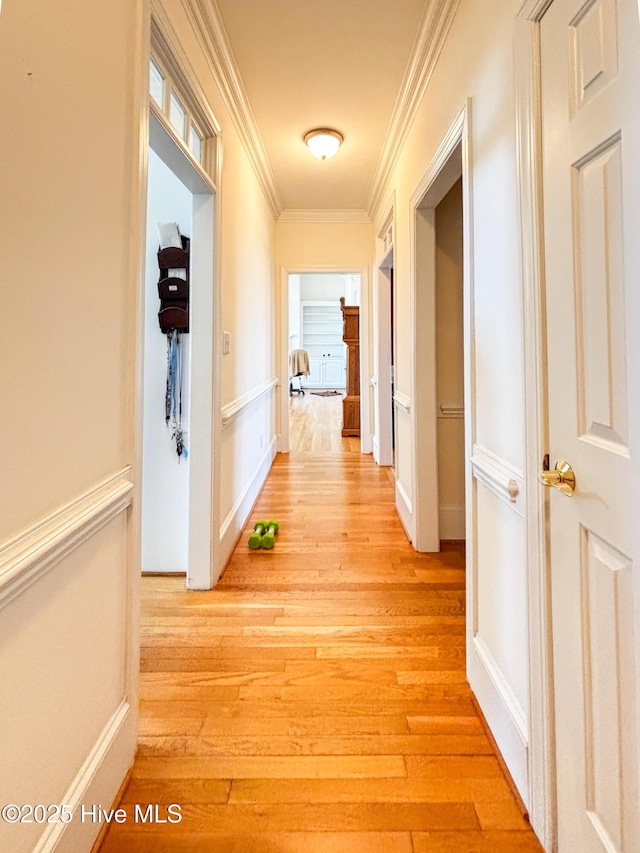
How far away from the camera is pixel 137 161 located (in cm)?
121

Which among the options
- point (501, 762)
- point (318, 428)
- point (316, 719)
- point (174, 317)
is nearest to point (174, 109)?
point (174, 317)

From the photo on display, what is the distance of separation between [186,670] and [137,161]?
1702mm

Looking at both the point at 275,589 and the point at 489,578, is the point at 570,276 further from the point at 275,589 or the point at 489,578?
the point at 275,589

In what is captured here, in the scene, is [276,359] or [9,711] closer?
[9,711]

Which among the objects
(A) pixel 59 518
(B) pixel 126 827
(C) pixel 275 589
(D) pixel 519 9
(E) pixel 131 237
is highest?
(D) pixel 519 9

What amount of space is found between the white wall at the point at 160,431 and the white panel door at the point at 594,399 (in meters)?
1.77

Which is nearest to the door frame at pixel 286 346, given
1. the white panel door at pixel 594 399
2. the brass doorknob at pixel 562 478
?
the white panel door at pixel 594 399

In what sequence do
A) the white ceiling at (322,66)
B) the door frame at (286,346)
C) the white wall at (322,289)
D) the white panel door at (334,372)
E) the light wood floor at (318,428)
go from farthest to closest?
the white panel door at (334,372), the white wall at (322,289), the light wood floor at (318,428), the door frame at (286,346), the white ceiling at (322,66)

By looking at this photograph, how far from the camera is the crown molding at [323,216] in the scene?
4.80m

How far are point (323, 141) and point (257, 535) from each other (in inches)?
110

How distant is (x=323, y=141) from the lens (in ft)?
10.2

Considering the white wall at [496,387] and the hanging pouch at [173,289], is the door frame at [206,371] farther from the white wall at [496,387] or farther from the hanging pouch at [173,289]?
the white wall at [496,387]

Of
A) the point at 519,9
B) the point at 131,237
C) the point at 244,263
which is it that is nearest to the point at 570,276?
the point at 519,9

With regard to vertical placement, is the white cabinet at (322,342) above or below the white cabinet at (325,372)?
above
